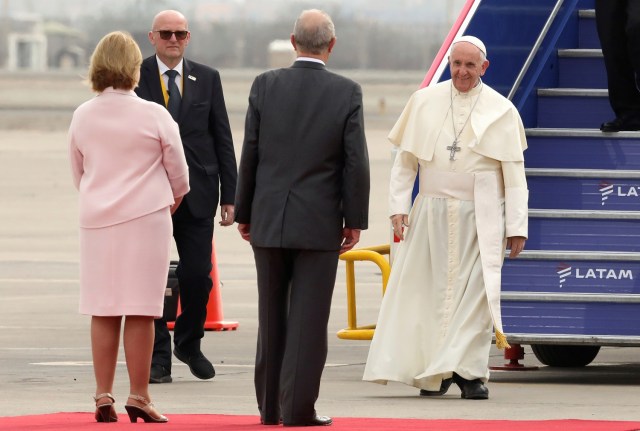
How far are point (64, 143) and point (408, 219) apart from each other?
34132 millimetres

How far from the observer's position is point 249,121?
25.2ft

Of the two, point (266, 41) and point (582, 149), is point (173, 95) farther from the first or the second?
point (266, 41)

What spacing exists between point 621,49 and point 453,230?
234 cm

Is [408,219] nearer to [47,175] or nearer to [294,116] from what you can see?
[294,116]

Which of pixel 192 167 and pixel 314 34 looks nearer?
pixel 314 34

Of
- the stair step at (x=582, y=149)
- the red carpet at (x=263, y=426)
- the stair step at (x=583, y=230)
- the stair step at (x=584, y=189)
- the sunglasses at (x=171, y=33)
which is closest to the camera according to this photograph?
the red carpet at (x=263, y=426)

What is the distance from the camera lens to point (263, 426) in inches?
298

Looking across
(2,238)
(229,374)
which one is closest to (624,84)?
(229,374)

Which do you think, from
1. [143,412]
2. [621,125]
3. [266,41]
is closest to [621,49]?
[621,125]

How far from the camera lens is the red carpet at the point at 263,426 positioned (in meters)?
7.38

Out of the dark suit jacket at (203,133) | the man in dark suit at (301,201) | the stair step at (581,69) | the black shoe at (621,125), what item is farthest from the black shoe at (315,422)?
the stair step at (581,69)

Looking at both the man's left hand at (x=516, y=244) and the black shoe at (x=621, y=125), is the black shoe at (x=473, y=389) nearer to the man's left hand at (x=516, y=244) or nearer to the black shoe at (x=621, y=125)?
the man's left hand at (x=516, y=244)

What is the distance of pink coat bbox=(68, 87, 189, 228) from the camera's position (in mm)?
7629

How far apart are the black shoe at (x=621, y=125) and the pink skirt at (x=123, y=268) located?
386 cm
